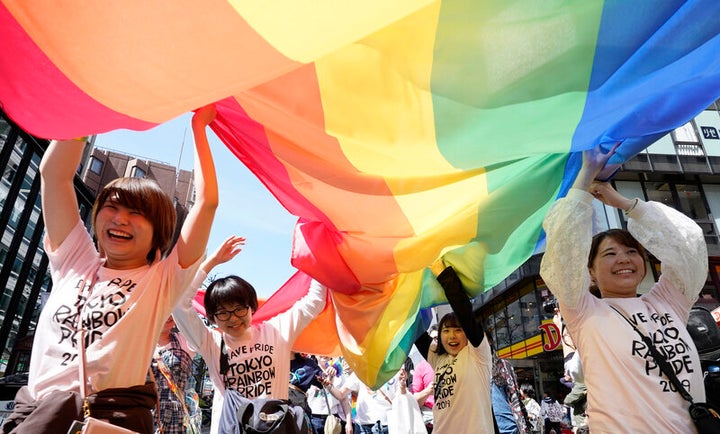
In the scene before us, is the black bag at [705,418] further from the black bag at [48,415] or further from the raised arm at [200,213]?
the black bag at [48,415]

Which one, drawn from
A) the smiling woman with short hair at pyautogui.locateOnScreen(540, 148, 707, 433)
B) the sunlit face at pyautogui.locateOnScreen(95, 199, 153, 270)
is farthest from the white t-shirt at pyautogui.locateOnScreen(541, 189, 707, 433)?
the sunlit face at pyautogui.locateOnScreen(95, 199, 153, 270)

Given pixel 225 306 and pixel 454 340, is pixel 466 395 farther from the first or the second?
pixel 225 306

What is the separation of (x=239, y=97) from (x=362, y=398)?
5.02 meters

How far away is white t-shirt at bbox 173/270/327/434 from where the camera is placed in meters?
2.51

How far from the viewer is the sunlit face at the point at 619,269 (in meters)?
2.03

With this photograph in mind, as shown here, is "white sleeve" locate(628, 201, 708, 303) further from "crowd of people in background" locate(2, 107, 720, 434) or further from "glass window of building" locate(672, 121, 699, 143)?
"glass window of building" locate(672, 121, 699, 143)

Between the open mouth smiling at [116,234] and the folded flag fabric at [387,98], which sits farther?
the open mouth smiling at [116,234]

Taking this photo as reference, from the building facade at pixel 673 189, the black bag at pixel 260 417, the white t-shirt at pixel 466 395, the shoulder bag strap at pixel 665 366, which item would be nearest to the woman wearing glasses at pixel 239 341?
the black bag at pixel 260 417

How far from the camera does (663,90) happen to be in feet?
5.87

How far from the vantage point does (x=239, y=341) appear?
2.63 m

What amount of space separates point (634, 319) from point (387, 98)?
4.24 feet

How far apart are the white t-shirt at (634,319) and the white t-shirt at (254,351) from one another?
1.43m

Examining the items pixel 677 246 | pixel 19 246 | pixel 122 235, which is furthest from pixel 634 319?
pixel 19 246

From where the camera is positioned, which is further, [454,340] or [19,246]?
[19,246]
